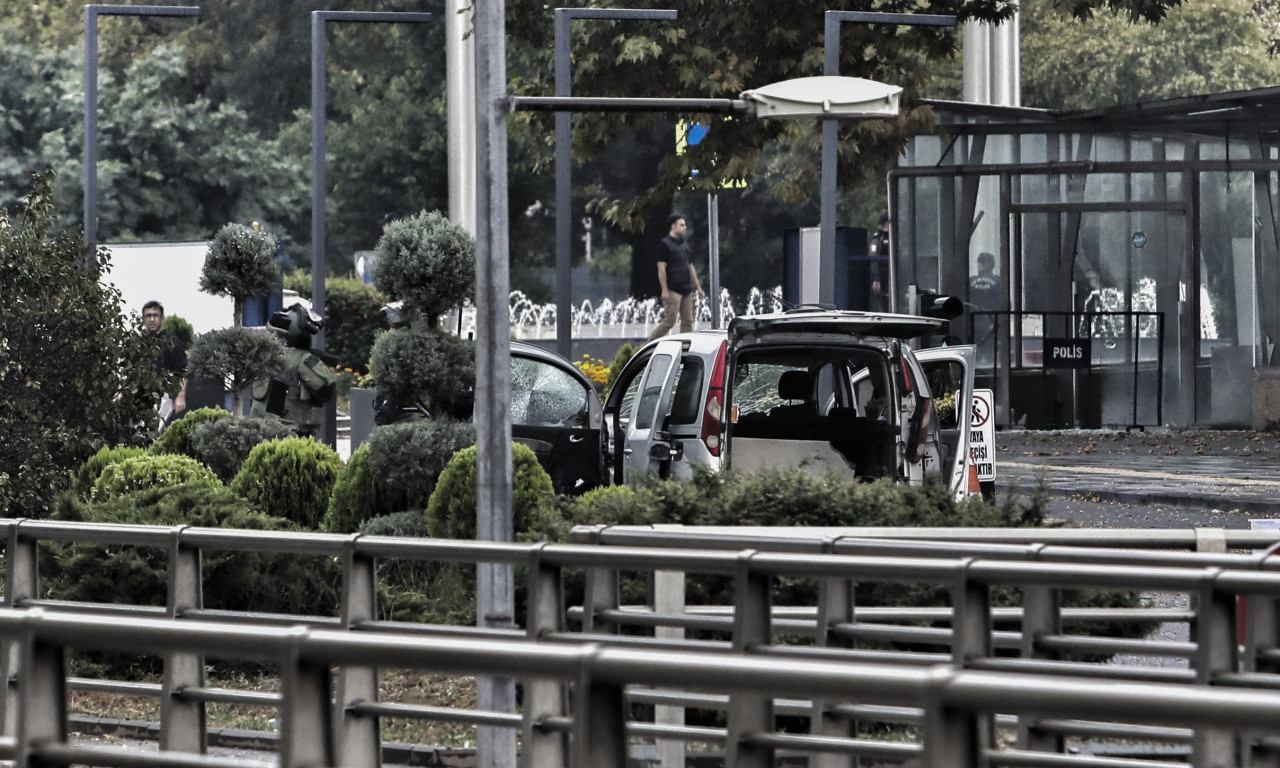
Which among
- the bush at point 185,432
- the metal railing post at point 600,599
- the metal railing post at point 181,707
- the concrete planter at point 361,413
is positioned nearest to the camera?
the metal railing post at point 181,707

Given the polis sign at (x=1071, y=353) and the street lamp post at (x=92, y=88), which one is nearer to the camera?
the street lamp post at (x=92, y=88)

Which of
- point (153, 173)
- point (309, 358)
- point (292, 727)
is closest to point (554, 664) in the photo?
point (292, 727)

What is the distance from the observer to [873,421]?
44.1ft

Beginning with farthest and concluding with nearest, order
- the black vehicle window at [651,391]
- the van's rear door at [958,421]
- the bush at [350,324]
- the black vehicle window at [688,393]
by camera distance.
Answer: the bush at [350,324] < the van's rear door at [958,421] < the black vehicle window at [651,391] < the black vehicle window at [688,393]

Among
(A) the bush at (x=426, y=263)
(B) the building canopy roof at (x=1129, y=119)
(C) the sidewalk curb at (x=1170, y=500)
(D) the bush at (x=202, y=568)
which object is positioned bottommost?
(C) the sidewalk curb at (x=1170, y=500)

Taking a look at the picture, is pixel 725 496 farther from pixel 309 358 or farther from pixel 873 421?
pixel 309 358

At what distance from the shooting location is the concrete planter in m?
19.4

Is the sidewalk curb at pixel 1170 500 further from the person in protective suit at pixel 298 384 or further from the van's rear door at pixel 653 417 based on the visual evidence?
the person in protective suit at pixel 298 384

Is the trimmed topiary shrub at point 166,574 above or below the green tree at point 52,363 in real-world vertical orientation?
below

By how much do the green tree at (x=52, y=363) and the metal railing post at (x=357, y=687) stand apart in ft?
28.0

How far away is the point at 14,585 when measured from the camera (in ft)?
25.1

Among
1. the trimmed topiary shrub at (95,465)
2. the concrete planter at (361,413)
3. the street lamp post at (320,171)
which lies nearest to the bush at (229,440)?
the trimmed topiary shrub at (95,465)

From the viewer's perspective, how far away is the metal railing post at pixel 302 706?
3.82 m

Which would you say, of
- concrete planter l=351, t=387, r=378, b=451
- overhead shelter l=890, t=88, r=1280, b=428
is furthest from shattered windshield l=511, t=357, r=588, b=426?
overhead shelter l=890, t=88, r=1280, b=428
